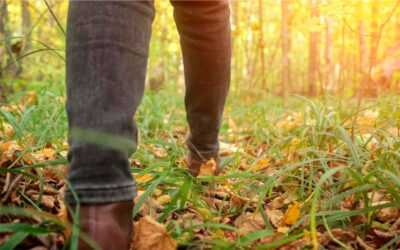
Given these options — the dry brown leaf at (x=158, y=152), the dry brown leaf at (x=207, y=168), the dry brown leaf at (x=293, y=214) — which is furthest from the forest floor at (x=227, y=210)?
the dry brown leaf at (x=158, y=152)

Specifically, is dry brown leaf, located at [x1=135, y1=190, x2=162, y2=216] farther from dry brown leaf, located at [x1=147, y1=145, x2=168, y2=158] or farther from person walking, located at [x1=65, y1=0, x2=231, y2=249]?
dry brown leaf, located at [x1=147, y1=145, x2=168, y2=158]

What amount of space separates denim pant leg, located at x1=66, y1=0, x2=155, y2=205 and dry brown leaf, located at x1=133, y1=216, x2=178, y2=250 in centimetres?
9

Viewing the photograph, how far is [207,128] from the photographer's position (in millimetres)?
1484

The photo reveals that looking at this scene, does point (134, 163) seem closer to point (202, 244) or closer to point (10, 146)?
point (10, 146)

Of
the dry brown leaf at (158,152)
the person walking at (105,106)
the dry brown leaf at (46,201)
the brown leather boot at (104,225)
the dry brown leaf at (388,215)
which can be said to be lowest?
the dry brown leaf at (158,152)

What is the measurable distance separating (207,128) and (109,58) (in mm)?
805

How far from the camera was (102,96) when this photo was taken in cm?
71

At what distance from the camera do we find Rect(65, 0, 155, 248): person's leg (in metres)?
0.70

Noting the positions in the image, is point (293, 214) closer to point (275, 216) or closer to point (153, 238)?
point (275, 216)

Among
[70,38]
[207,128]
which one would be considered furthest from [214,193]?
[70,38]

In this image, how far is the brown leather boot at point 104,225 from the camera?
2.25 feet

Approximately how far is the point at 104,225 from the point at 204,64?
76 cm

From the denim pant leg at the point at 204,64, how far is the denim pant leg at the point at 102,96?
0.41 meters

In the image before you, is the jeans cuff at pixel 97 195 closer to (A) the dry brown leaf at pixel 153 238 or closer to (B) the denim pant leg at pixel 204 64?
(A) the dry brown leaf at pixel 153 238
